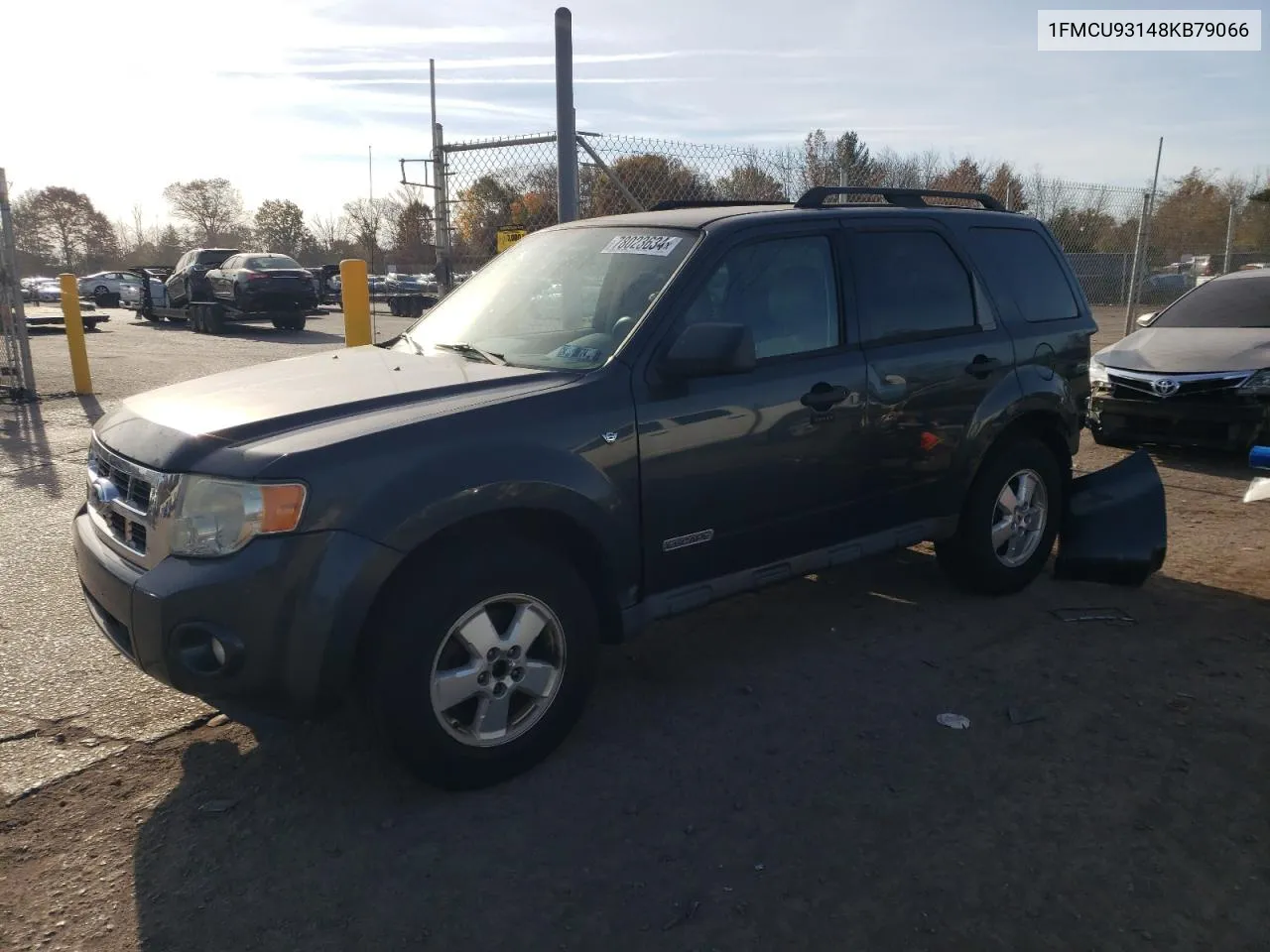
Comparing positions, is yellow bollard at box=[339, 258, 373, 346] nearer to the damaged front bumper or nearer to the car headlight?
the damaged front bumper

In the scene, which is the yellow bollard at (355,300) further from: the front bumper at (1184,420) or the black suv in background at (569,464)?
the front bumper at (1184,420)

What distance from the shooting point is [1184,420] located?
7801mm

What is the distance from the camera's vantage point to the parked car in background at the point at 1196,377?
7.54 metres

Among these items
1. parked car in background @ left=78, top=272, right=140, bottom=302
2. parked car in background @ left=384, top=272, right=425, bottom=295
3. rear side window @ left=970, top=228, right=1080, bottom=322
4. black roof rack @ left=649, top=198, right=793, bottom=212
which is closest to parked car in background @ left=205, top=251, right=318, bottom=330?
parked car in background @ left=384, top=272, right=425, bottom=295

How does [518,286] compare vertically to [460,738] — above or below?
above

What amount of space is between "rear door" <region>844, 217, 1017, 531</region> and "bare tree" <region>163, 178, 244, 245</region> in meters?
78.7

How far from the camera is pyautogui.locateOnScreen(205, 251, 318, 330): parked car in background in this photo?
22828mm

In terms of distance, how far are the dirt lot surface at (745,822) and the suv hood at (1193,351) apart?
4.06 metres

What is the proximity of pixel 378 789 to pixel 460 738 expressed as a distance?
367 mm

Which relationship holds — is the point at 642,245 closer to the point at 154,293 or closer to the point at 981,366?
the point at 981,366

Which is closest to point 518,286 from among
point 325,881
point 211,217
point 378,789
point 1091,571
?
point 378,789

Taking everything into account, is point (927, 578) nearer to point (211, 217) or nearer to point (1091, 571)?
point (1091, 571)

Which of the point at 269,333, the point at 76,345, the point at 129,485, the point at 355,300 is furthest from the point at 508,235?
the point at 269,333

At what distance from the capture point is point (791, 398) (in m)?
3.91
